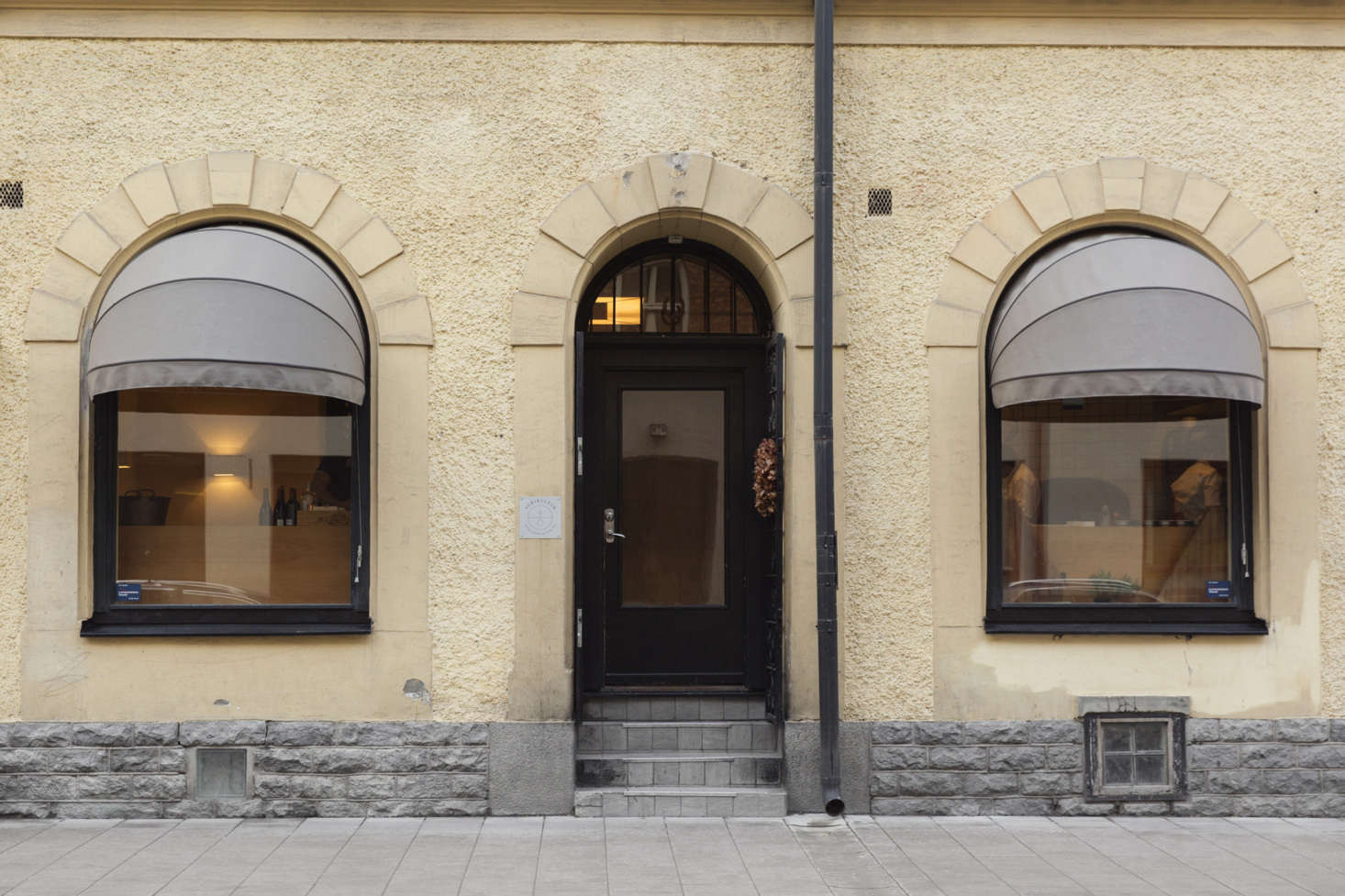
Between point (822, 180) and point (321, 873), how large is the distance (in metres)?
4.85

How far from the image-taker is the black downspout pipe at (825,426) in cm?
730

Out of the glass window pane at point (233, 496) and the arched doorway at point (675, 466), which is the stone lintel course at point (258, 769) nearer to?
the glass window pane at point (233, 496)

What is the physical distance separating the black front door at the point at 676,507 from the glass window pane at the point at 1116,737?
7.40 ft

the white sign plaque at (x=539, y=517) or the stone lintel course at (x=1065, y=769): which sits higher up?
the white sign plaque at (x=539, y=517)

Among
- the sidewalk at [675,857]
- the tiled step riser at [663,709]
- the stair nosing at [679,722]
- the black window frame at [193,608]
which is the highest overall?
the black window frame at [193,608]

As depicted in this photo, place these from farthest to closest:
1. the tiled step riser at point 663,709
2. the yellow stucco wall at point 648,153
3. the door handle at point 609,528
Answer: the door handle at point 609,528, the tiled step riser at point 663,709, the yellow stucco wall at point 648,153

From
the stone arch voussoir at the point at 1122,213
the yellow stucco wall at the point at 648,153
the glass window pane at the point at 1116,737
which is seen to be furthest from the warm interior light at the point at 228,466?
the glass window pane at the point at 1116,737

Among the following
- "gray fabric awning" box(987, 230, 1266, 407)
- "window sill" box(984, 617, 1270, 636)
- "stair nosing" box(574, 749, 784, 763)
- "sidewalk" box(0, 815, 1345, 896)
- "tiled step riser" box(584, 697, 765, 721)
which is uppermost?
"gray fabric awning" box(987, 230, 1266, 407)

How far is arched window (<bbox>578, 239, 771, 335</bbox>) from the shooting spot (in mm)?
8398

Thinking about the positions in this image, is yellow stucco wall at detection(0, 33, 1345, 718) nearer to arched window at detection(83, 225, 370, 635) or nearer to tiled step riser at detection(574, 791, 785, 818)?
arched window at detection(83, 225, 370, 635)

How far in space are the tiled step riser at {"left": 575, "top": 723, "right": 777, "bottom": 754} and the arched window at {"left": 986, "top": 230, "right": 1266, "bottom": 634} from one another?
5.50ft

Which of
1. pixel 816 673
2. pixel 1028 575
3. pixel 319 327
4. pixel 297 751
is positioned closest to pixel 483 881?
pixel 297 751

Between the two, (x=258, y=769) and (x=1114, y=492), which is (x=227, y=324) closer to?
(x=258, y=769)

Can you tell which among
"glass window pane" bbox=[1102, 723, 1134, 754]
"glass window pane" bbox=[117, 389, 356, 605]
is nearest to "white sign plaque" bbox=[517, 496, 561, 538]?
"glass window pane" bbox=[117, 389, 356, 605]
